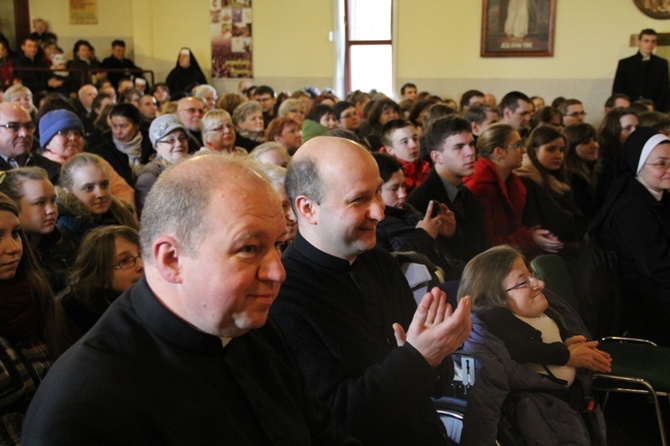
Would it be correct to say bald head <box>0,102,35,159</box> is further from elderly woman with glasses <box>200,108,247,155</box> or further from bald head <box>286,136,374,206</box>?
bald head <box>286,136,374,206</box>

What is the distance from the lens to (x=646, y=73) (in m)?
10.8

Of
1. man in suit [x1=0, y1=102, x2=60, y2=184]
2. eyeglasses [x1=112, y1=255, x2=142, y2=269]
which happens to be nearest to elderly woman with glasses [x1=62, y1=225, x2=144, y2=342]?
eyeglasses [x1=112, y1=255, x2=142, y2=269]

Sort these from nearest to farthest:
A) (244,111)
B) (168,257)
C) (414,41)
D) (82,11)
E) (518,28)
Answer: (168,257) < (244,111) < (518,28) < (414,41) < (82,11)

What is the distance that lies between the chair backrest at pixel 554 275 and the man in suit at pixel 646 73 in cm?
832

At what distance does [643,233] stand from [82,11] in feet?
39.1

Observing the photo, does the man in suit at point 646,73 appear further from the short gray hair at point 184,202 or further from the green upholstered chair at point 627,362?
the short gray hair at point 184,202

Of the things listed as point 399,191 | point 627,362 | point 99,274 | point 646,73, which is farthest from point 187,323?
point 646,73

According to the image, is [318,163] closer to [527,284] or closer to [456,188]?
[527,284]

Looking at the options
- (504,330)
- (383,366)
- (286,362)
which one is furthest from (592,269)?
(286,362)

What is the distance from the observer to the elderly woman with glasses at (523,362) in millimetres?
2533

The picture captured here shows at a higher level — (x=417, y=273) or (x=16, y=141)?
(x=16, y=141)

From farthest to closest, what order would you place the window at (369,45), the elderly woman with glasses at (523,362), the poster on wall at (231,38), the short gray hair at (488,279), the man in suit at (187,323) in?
the poster on wall at (231,38), the window at (369,45), the short gray hair at (488,279), the elderly woman with glasses at (523,362), the man in suit at (187,323)

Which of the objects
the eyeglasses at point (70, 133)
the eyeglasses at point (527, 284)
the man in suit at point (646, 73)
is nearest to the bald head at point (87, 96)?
the eyeglasses at point (70, 133)

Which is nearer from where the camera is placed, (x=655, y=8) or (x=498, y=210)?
(x=498, y=210)
